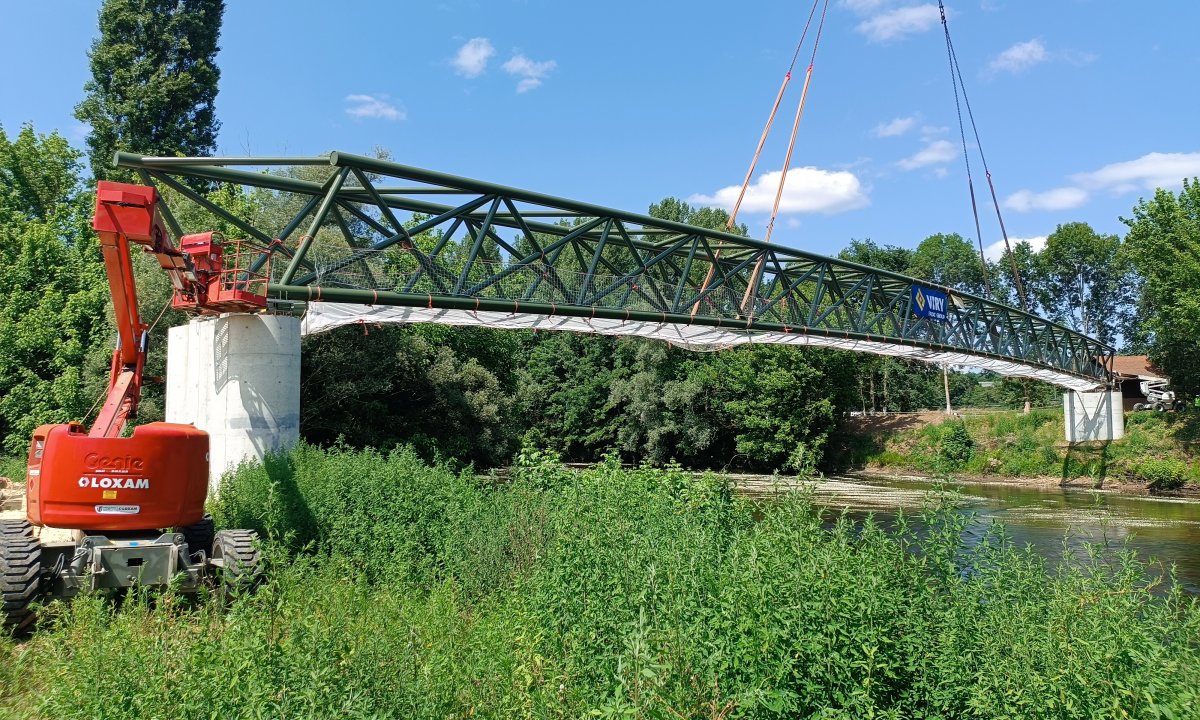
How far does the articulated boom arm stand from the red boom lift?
0.06 ft

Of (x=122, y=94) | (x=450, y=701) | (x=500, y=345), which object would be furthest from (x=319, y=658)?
(x=122, y=94)

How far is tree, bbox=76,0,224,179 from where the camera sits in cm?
4447

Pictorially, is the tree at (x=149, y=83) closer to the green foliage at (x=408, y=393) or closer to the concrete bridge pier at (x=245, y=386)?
the green foliage at (x=408, y=393)

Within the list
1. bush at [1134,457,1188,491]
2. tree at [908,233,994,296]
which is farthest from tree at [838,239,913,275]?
bush at [1134,457,1188,491]

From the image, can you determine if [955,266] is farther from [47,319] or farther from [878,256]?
[47,319]

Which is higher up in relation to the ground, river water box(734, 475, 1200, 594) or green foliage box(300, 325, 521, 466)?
green foliage box(300, 325, 521, 466)

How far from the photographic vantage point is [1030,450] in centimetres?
4672

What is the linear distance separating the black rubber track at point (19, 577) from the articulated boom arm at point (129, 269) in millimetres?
1868

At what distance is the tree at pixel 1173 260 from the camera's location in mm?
37938

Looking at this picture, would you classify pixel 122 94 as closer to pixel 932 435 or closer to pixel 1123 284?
pixel 932 435

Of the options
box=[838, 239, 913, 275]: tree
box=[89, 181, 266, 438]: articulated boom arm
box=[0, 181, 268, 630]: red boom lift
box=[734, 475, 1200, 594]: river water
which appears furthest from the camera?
box=[838, 239, 913, 275]: tree

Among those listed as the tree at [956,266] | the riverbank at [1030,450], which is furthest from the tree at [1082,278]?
the riverbank at [1030,450]

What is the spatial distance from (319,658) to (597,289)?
1676cm

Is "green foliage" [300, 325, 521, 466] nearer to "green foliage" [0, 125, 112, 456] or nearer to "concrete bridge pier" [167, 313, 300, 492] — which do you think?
"green foliage" [0, 125, 112, 456]
